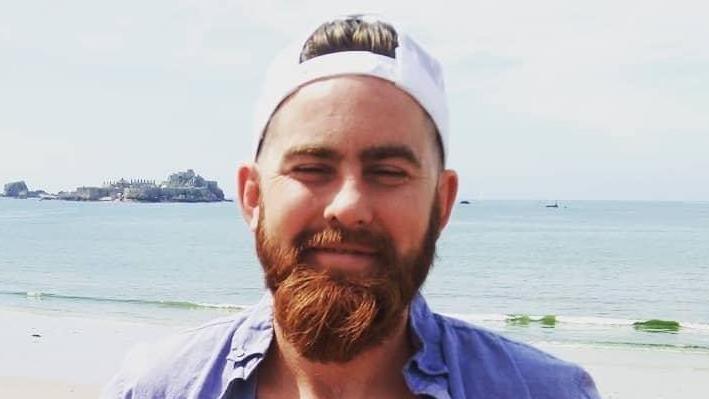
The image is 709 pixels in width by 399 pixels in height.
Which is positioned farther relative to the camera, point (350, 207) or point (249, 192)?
point (249, 192)

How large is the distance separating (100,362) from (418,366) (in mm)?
11681

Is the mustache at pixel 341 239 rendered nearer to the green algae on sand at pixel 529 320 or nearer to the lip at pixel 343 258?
the lip at pixel 343 258

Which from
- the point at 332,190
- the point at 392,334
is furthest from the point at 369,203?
the point at 392,334

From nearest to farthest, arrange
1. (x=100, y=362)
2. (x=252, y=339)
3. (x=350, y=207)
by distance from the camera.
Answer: (x=350, y=207) < (x=252, y=339) < (x=100, y=362)

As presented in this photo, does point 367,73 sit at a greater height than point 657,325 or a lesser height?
greater

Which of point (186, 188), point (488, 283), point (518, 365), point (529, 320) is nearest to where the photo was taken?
point (518, 365)

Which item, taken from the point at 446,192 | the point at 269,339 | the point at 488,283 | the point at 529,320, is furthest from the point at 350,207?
the point at 488,283

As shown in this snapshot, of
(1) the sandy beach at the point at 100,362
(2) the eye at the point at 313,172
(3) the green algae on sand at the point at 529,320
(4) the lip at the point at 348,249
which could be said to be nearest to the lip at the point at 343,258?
(4) the lip at the point at 348,249

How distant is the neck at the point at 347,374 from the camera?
2.15 m

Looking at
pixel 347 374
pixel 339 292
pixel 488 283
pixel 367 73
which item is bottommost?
pixel 488 283

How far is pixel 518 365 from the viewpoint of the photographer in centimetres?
204

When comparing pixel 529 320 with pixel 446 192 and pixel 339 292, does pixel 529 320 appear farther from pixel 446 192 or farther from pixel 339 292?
pixel 339 292

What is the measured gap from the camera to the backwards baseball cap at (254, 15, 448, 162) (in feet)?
6.68

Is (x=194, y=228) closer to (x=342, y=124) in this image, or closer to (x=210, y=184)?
(x=342, y=124)
